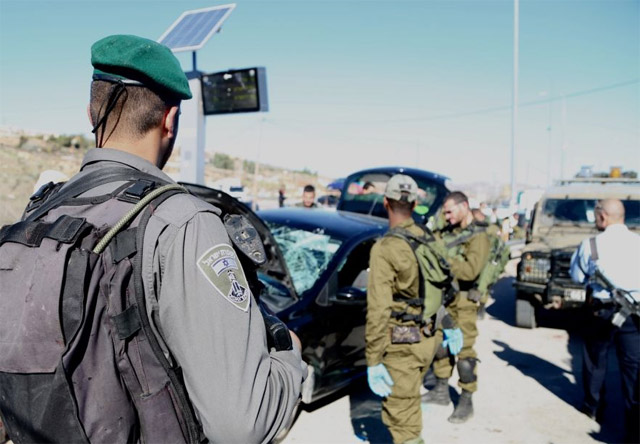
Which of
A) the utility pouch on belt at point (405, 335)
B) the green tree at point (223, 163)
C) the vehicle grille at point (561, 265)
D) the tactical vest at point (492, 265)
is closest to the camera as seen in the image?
the utility pouch on belt at point (405, 335)

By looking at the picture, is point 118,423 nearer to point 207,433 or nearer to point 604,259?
point 207,433

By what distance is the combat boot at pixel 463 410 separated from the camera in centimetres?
452

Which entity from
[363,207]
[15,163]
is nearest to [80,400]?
[363,207]

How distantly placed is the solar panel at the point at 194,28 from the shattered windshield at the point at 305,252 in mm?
3142

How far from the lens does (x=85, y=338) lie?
105cm

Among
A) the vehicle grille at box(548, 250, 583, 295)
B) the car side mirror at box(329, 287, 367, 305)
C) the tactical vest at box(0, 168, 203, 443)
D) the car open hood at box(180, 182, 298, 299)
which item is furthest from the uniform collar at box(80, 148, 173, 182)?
the vehicle grille at box(548, 250, 583, 295)

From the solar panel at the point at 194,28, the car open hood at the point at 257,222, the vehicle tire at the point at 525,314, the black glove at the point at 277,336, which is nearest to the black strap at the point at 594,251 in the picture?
the car open hood at the point at 257,222

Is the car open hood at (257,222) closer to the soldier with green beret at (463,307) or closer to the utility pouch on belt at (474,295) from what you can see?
the soldier with green beret at (463,307)

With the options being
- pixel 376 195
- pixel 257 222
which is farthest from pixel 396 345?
pixel 376 195

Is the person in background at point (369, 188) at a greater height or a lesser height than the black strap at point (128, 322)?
greater

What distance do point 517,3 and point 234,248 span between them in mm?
19132

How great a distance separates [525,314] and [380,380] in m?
5.17

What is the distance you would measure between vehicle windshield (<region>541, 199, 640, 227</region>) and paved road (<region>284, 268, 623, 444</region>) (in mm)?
2518

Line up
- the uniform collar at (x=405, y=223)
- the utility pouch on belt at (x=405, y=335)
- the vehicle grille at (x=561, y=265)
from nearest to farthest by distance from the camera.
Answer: the utility pouch on belt at (x=405, y=335)
the uniform collar at (x=405, y=223)
the vehicle grille at (x=561, y=265)
